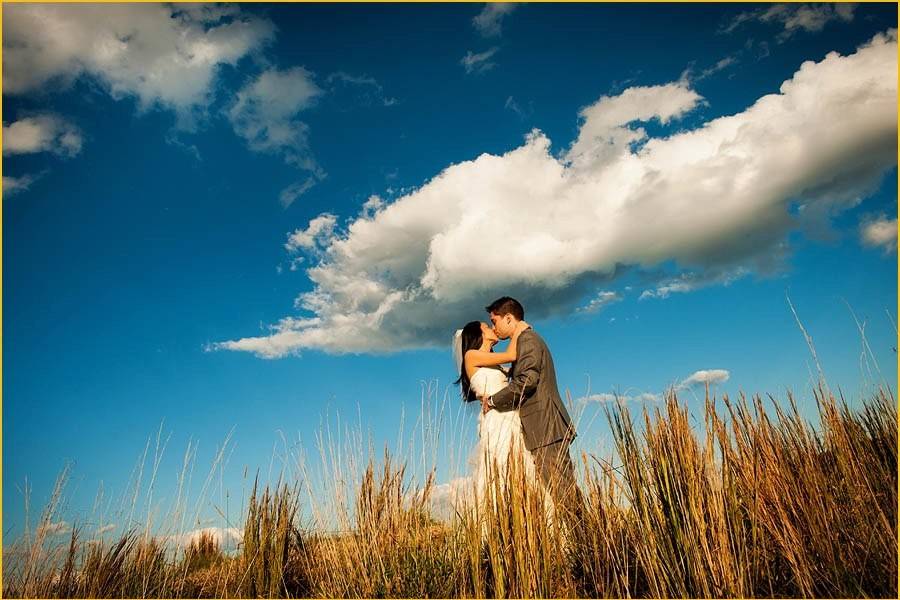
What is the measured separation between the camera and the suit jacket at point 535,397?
4.52m

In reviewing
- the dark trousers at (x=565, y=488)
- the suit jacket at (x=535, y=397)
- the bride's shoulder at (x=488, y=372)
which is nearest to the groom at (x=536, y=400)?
the suit jacket at (x=535, y=397)

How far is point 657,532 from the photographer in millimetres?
2639

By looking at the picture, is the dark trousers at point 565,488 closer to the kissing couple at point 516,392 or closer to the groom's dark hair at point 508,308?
the kissing couple at point 516,392

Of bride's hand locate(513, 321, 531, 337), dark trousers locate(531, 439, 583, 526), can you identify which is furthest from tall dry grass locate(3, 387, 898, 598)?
bride's hand locate(513, 321, 531, 337)

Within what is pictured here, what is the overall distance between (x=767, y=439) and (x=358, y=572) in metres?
2.89

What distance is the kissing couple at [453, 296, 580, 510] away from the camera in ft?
14.6

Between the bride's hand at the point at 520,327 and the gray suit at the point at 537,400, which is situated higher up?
the bride's hand at the point at 520,327

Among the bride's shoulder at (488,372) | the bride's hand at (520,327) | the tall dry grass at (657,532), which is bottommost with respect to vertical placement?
the tall dry grass at (657,532)

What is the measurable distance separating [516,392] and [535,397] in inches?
7.5

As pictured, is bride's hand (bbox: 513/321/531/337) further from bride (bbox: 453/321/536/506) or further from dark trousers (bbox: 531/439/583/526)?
dark trousers (bbox: 531/439/583/526)

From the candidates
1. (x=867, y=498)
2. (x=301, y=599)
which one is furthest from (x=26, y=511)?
(x=867, y=498)

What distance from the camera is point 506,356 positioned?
16.4ft

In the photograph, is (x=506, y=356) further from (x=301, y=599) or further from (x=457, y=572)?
(x=301, y=599)

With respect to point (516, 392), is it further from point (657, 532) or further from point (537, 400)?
point (657, 532)
